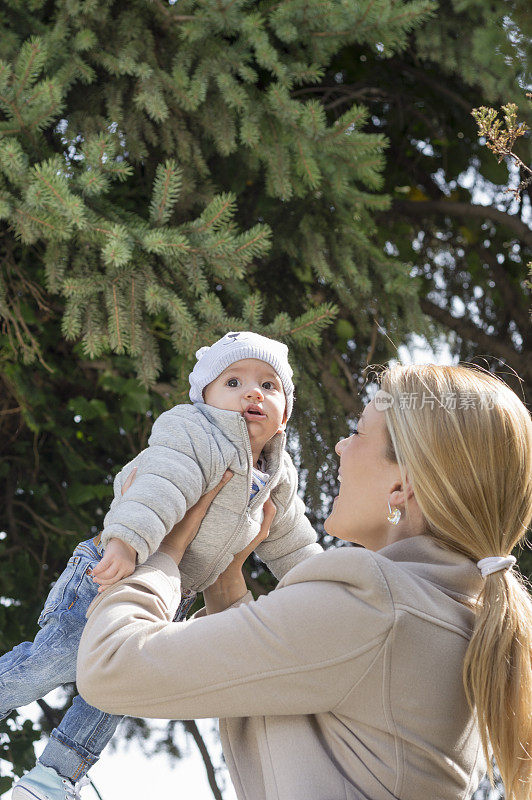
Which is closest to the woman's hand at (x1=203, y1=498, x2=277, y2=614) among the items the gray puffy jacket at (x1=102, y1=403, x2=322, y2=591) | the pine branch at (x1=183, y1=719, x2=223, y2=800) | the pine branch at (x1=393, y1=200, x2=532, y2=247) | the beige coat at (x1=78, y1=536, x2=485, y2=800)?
the gray puffy jacket at (x1=102, y1=403, x2=322, y2=591)

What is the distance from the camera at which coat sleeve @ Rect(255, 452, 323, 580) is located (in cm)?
185

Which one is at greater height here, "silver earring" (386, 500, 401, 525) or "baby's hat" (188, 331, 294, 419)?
"silver earring" (386, 500, 401, 525)

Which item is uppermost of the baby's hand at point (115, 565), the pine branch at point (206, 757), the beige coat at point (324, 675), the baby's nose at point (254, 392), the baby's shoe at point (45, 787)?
the beige coat at point (324, 675)

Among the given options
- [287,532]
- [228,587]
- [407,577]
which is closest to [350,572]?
[407,577]

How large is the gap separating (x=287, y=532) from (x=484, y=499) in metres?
0.67

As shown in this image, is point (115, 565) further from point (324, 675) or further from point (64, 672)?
point (64, 672)

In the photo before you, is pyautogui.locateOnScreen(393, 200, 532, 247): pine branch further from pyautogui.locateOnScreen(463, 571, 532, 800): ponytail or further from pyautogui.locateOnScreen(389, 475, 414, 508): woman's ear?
pyautogui.locateOnScreen(463, 571, 532, 800): ponytail

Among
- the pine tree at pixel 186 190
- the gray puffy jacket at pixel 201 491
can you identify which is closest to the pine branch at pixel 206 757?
the pine tree at pixel 186 190

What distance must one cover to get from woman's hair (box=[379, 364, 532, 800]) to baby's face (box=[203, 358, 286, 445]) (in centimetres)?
41

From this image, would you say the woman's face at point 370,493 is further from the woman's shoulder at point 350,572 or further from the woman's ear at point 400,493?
the woman's shoulder at point 350,572

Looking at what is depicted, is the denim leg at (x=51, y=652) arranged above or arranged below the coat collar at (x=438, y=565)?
below

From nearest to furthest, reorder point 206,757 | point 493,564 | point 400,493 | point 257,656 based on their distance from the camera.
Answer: point 257,656
point 493,564
point 400,493
point 206,757

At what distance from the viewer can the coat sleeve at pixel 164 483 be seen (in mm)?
1408

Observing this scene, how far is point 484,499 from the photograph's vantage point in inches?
50.9
